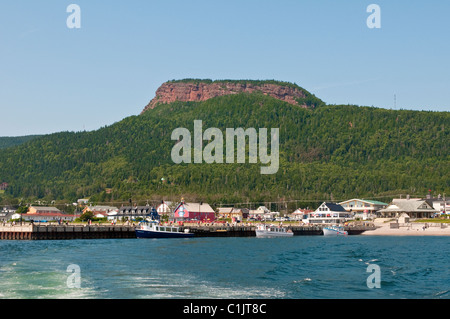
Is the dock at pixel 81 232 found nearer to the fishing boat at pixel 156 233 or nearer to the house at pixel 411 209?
the fishing boat at pixel 156 233

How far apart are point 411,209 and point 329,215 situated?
27.1 metres

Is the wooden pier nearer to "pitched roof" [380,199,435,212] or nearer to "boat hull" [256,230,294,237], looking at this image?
"boat hull" [256,230,294,237]

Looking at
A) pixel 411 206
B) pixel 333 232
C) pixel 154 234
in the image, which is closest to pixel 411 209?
pixel 411 206

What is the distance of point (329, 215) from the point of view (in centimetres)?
19262

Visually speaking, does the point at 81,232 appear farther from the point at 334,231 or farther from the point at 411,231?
the point at 411,231

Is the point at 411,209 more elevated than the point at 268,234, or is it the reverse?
the point at 411,209

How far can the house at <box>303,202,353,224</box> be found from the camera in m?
188

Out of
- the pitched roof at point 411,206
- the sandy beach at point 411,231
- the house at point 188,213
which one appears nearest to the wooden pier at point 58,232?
the sandy beach at point 411,231

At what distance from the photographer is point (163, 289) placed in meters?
38.2

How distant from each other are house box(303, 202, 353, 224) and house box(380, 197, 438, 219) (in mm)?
15019

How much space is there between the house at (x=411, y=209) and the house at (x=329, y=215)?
15.0 meters

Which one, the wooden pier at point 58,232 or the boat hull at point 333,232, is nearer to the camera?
the wooden pier at point 58,232

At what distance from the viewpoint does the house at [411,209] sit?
6983 inches
